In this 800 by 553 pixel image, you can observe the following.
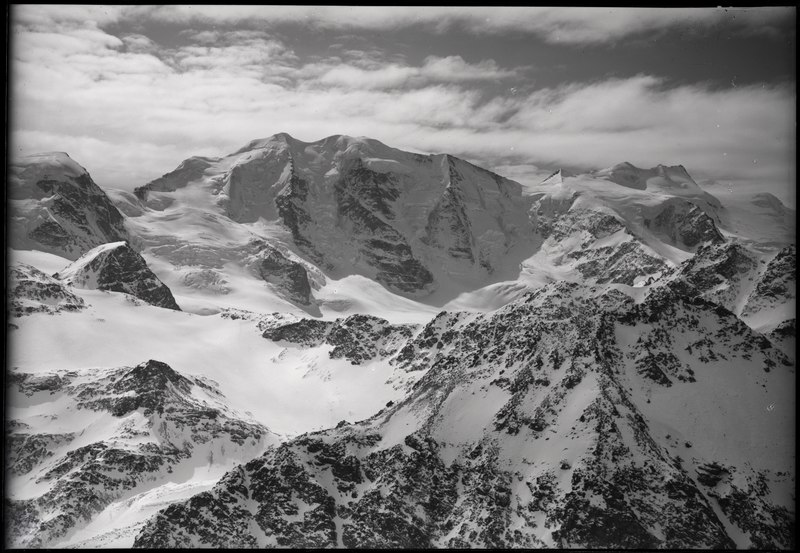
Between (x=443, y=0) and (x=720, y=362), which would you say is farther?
(x=720, y=362)

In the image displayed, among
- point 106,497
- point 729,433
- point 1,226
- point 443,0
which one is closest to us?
point 1,226

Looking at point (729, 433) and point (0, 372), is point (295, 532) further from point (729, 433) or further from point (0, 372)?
point (0, 372)

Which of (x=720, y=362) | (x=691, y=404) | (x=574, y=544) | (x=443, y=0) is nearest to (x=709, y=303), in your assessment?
(x=720, y=362)

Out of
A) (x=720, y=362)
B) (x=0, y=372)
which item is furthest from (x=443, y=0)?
(x=720, y=362)

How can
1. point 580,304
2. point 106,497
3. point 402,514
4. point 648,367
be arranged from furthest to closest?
point 106,497 → point 580,304 → point 648,367 → point 402,514

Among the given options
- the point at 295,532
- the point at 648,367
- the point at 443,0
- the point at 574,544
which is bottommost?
the point at 295,532

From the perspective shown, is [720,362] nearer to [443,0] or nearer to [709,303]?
[709,303]

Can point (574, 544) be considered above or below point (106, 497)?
above
